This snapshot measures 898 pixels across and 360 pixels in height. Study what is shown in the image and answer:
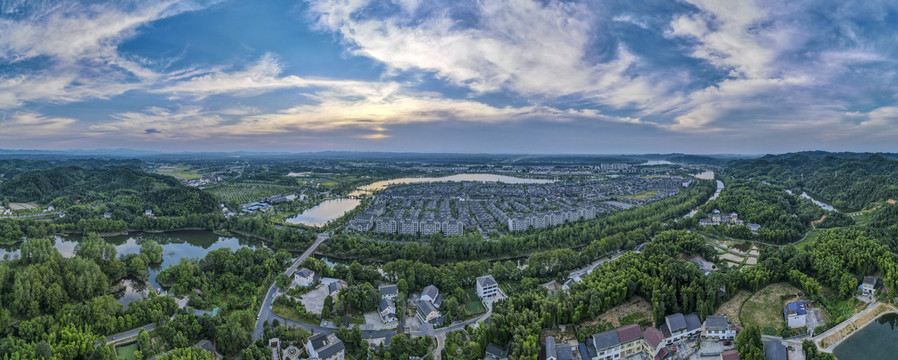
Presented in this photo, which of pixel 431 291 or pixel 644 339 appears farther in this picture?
pixel 431 291

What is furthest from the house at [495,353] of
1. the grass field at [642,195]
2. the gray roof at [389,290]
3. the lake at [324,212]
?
the grass field at [642,195]

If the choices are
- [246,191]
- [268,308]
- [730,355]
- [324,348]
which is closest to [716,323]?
[730,355]

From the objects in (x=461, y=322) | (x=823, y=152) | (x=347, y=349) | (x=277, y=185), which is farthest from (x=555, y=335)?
(x=823, y=152)

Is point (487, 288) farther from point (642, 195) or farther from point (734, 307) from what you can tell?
point (642, 195)

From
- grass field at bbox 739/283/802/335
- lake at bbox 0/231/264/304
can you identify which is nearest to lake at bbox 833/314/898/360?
grass field at bbox 739/283/802/335

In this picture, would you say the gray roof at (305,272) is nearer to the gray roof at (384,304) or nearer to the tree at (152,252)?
the gray roof at (384,304)

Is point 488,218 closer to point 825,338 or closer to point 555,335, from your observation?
point 555,335
